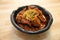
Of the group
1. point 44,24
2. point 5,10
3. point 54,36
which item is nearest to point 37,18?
point 44,24

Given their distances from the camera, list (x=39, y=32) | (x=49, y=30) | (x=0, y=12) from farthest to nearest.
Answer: (x=0, y=12) → (x=49, y=30) → (x=39, y=32)

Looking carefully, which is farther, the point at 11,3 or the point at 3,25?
the point at 11,3

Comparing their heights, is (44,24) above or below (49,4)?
below

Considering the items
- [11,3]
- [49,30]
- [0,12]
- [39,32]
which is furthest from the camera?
[11,3]

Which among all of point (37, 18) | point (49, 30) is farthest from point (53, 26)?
point (37, 18)

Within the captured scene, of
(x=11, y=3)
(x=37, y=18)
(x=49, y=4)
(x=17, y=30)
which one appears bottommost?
(x=17, y=30)

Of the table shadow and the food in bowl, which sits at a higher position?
the food in bowl

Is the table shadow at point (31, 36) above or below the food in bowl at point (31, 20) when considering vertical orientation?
below

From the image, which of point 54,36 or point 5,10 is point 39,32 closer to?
point 54,36
